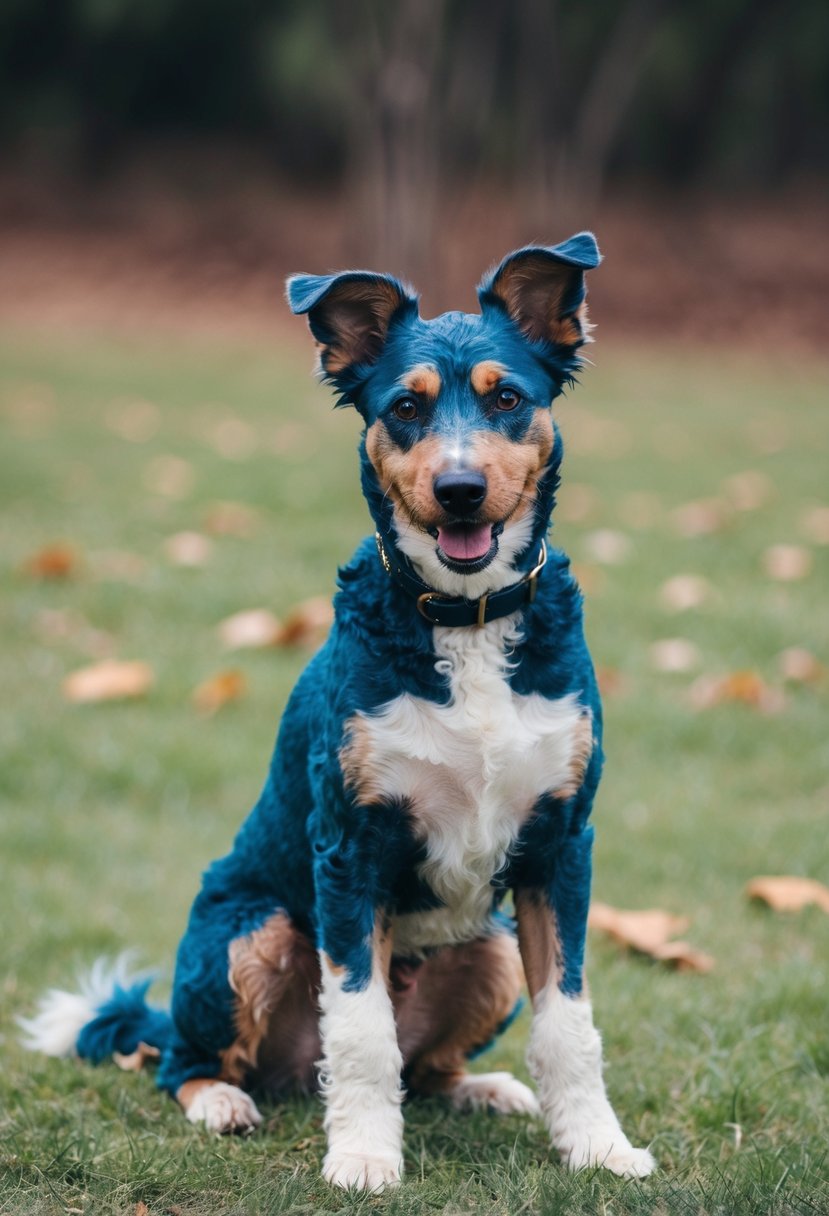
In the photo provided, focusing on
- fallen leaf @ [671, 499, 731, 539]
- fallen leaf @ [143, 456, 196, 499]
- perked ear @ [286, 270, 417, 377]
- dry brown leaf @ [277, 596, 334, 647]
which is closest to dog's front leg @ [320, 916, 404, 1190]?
perked ear @ [286, 270, 417, 377]

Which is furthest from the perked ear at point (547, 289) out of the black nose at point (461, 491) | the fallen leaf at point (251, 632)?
the fallen leaf at point (251, 632)

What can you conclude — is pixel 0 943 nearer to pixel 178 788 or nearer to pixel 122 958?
pixel 122 958

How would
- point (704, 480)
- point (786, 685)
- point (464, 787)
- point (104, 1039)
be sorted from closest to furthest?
point (464, 787)
point (104, 1039)
point (786, 685)
point (704, 480)

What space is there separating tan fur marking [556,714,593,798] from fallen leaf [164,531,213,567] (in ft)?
16.6

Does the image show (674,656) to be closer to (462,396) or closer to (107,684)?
(107,684)

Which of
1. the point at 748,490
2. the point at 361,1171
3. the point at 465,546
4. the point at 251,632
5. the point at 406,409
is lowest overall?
the point at 361,1171

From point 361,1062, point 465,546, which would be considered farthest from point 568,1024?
point 465,546

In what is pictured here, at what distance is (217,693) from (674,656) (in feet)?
6.75

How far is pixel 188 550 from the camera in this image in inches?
312

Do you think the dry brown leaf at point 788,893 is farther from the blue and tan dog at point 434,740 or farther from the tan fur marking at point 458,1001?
the blue and tan dog at point 434,740

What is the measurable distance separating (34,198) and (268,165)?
536cm

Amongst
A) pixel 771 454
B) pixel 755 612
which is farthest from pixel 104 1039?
pixel 771 454

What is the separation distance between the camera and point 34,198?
99.8 ft

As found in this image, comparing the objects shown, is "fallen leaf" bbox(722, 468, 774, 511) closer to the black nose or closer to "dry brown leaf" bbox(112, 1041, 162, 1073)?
"dry brown leaf" bbox(112, 1041, 162, 1073)
